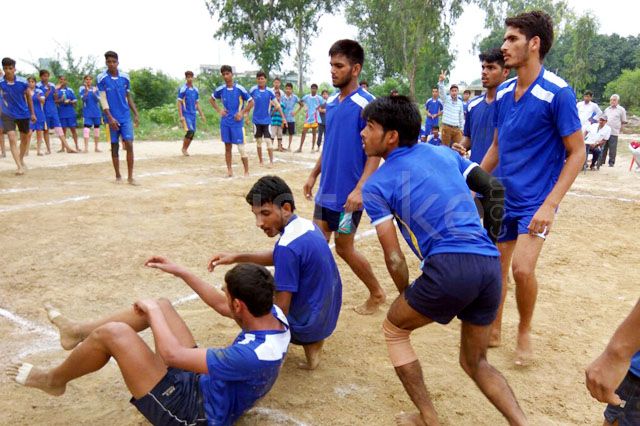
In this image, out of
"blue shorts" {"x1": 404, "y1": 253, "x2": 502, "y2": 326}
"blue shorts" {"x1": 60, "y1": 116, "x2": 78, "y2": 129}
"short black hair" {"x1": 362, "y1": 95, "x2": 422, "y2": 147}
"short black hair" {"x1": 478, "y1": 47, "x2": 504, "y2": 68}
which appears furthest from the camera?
"blue shorts" {"x1": 60, "y1": 116, "x2": 78, "y2": 129}

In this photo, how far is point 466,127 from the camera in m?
5.86

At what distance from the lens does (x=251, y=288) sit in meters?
2.57

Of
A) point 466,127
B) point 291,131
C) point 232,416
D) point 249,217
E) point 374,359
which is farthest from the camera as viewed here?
point 291,131

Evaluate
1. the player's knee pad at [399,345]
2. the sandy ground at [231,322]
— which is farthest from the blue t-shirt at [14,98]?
the player's knee pad at [399,345]

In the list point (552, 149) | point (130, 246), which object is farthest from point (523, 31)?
point (130, 246)

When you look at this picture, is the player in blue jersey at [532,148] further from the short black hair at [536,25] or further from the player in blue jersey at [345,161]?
the player in blue jersey at [345,161]

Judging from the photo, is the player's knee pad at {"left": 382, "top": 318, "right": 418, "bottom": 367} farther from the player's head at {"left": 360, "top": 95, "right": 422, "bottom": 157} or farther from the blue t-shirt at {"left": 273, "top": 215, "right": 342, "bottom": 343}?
the player's head at {"left": 360, "top": 95, "right": 422, "bottom": 157}

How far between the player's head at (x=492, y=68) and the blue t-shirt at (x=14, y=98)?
8870mm

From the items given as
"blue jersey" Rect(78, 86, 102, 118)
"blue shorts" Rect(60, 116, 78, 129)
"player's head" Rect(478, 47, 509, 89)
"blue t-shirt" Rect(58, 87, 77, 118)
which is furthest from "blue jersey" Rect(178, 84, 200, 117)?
"player's head" Rect(478, 47, 509, 89)

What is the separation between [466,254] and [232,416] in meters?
1.41

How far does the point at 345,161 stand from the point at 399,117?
177 cm

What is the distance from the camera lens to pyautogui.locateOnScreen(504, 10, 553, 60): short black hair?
3551mm

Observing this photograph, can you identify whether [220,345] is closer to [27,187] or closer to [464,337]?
[464,337]

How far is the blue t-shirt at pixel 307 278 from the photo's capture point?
3.19 m
